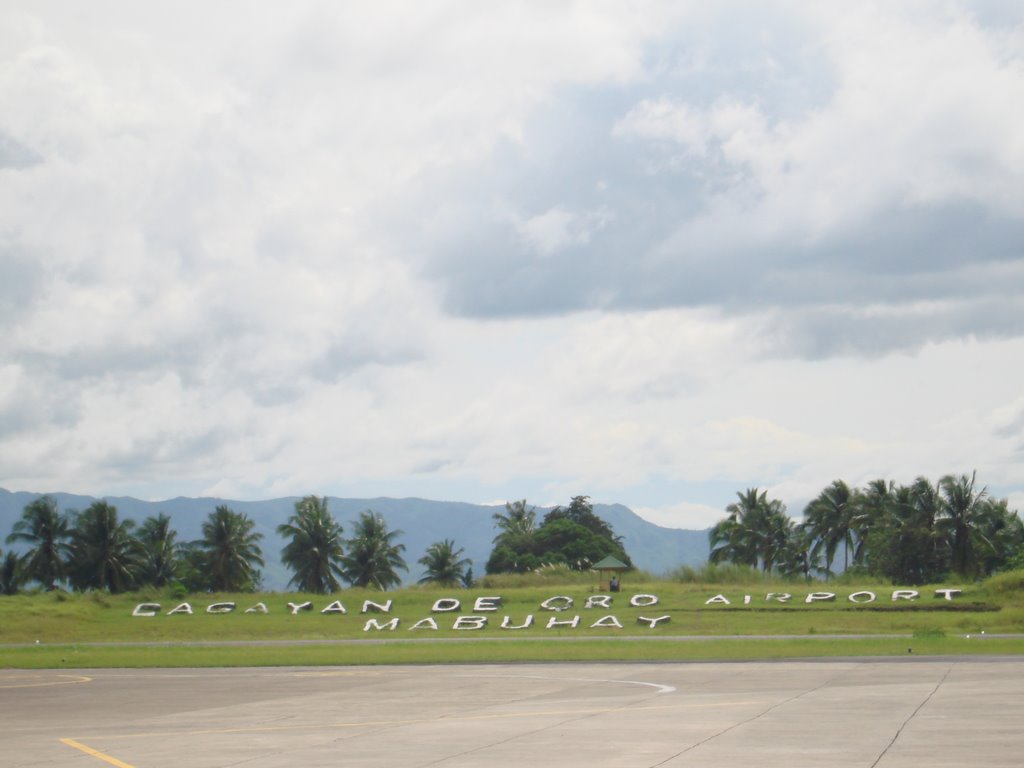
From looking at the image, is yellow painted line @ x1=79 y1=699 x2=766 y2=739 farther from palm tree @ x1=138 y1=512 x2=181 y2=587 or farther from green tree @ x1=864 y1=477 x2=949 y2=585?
palm tree @ x1=138 y1=512 x2=181 y2=587

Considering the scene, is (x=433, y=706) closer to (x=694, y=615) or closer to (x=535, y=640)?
(x=535, y=640)

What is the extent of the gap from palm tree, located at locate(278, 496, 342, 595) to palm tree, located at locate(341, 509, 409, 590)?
2291mm

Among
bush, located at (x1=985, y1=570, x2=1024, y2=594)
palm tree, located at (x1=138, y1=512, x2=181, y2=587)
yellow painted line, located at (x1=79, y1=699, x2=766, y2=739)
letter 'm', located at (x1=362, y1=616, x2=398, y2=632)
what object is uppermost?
palm tree, located at (x1=138, y1=512, x2=181, y2=587)

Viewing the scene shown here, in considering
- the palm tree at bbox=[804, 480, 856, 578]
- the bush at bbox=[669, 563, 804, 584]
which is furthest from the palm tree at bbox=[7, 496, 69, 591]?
the palm tree at bbox=[804, 480, 856, 578]

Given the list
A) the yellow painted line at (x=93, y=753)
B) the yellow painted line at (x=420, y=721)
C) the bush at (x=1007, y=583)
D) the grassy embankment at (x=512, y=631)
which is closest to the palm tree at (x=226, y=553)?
the grassy embankment at (x=512, y=631)

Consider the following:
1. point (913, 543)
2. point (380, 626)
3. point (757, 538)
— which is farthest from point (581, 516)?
point (380, 626)

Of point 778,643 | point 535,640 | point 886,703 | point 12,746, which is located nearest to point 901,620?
point 778,643

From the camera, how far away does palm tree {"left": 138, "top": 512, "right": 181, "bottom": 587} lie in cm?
11525

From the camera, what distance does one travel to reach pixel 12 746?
806 inches

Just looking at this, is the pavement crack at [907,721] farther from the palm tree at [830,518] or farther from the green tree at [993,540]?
the palm tree at [830,518]

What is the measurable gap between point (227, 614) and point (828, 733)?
58496 millimetres

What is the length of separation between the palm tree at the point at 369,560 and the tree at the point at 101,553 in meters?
20.6

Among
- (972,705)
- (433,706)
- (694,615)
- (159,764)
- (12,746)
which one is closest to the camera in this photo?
(159,764)

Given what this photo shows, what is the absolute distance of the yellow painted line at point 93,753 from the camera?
17522 millimetres
